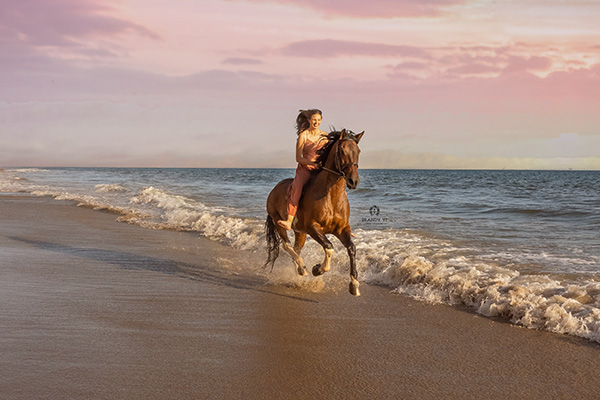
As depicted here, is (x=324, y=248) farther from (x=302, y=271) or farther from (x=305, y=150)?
(x=305, y=150)

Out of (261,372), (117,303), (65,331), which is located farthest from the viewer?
(117,303)

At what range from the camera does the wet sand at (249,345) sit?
13.0 ft

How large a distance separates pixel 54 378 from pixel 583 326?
490 cm

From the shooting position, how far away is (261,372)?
4285 mm

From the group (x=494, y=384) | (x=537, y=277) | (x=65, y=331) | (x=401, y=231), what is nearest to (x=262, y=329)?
(x=65, y=331)

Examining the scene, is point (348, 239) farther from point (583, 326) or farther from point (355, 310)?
point (583, 326)

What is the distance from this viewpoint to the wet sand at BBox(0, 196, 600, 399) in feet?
13.0

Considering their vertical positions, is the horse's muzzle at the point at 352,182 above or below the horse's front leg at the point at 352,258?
above

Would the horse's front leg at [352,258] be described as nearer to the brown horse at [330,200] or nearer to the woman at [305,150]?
the brown horse at [330,200]

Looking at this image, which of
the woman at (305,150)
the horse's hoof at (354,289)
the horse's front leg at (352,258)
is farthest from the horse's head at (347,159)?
the horse's hoof at (354,289)

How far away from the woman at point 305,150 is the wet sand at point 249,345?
4.07 feet

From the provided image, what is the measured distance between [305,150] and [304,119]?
0.51 m

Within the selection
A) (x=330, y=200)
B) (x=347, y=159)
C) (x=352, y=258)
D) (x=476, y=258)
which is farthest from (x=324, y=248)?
(x=476, y=258)

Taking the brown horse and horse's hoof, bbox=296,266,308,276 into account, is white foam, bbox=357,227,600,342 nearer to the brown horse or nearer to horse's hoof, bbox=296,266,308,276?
horse's hoof, bbox=296,266,308,276
